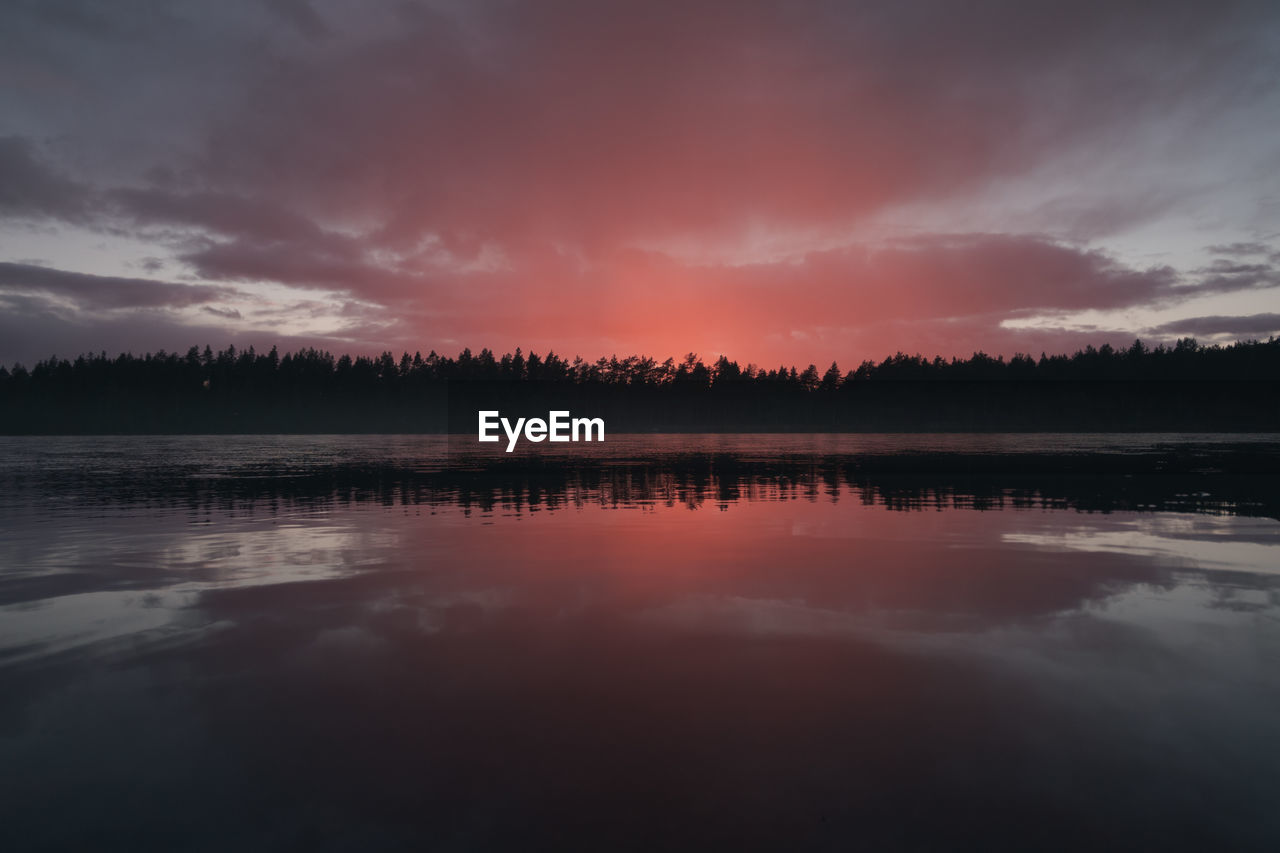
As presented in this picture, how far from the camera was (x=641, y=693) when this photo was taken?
767cm

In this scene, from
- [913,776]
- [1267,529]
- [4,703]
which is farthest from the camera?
[1267,529]

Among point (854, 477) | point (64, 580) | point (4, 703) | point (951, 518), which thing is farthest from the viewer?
point (854, 477)

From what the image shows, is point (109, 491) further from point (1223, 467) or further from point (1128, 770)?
point (1223, 467)

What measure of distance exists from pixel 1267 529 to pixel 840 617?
689 inches

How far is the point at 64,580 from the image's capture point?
1337 cm

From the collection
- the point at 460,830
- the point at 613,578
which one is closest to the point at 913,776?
the point at 460,830

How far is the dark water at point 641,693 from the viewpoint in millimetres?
5316

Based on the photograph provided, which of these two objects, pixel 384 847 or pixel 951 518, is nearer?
pixel 384 847

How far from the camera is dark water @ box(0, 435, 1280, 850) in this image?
532cm

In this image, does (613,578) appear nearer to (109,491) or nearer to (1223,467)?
(109,491)

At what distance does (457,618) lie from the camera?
1069 centimetres

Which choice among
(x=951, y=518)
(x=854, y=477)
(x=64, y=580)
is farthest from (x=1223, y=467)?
(x=64, y=580)

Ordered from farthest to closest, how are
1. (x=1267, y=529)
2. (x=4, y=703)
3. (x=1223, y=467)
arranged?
1. (x=1223, y=467)
2. (x=1267, y=529)
3. (x=4, y=703)

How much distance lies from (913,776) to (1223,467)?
5652 centimetres
